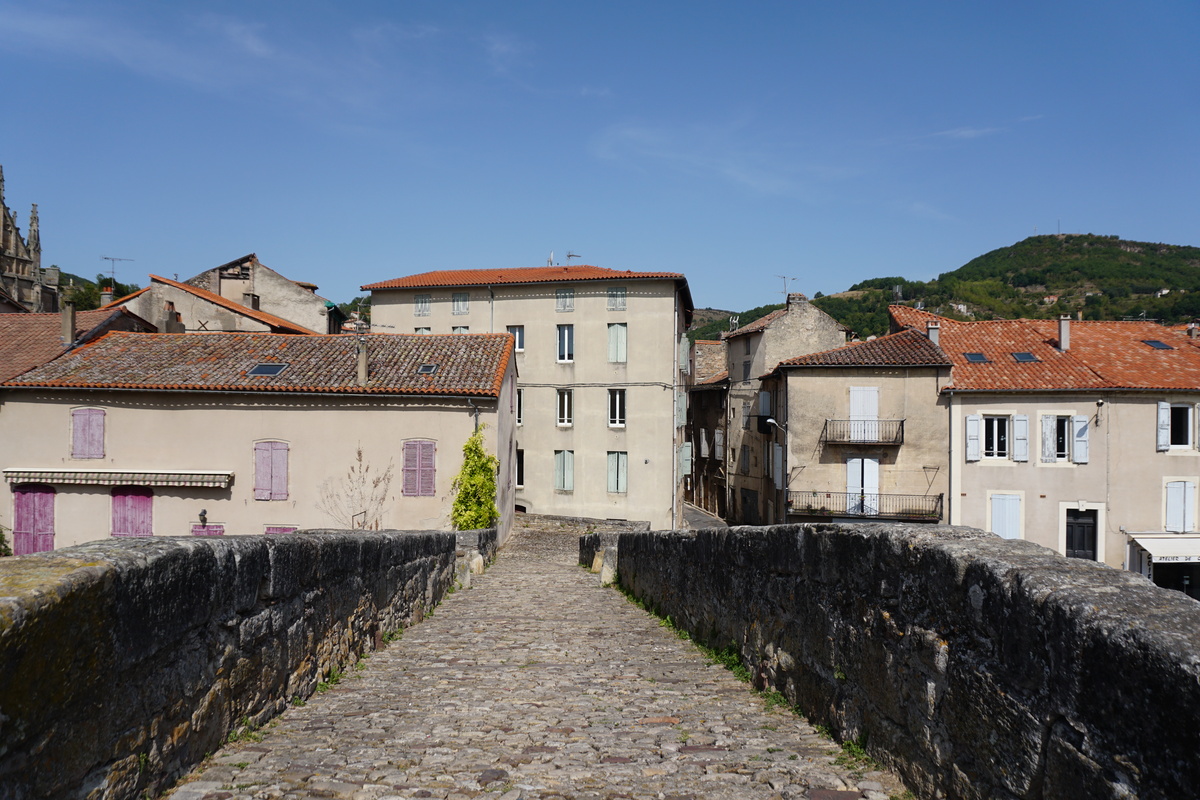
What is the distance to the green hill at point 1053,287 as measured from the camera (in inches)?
2608

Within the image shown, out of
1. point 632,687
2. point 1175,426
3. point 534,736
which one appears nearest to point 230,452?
point 632,687

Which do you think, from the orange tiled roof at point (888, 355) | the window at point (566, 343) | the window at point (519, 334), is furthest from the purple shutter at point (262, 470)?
the orange tiled roof at point (888, 355)

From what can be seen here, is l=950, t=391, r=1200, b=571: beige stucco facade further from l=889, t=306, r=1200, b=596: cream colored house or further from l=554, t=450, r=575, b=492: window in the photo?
l=554, t=450, r=575, b=492: window

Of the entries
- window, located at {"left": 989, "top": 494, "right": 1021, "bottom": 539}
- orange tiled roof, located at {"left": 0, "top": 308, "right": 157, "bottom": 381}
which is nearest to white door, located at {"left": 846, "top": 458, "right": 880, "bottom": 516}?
window, located at {"left": 989, "top": 494, "right": 1021, "bottom": 539}

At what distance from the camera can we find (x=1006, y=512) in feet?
97.5

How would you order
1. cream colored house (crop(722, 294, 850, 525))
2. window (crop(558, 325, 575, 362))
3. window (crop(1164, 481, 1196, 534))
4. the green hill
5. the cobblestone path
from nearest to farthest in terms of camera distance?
the cobblestone path
window (crop(1164, 481, 1196, 534))
window (crop(558, 325, 575, 362))
cream colored house (crop(722, 294, 850, 525))
the green hill

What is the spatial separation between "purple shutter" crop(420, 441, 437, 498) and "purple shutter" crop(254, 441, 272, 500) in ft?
13.7

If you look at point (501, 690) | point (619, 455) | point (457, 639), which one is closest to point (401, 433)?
point (619, 455)

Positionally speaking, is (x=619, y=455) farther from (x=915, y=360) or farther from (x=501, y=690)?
(x=501, y=690)

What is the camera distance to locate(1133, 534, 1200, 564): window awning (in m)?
28.2

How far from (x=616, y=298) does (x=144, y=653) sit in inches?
1174

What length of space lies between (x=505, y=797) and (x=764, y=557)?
280cm

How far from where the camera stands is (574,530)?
90.5 feet

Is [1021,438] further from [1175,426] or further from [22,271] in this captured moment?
[22,271]
